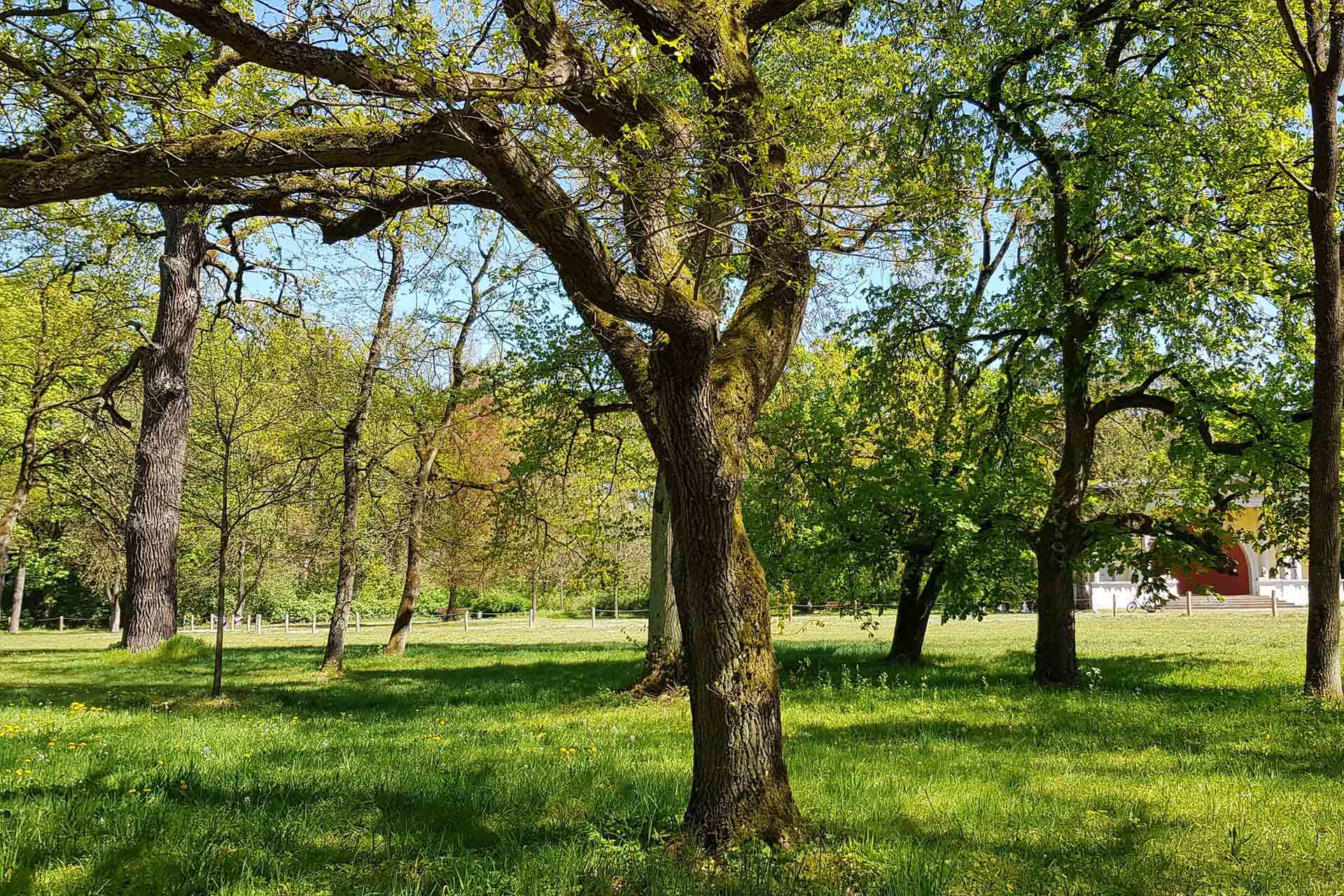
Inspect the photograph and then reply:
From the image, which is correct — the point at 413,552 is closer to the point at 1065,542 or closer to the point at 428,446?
the point at 428,446

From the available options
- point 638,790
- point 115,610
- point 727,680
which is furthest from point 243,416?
point 115,610

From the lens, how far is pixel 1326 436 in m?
9.43

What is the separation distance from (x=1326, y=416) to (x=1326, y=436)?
0.23 m

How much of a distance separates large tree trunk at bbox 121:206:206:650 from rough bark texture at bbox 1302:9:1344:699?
60.3 ft

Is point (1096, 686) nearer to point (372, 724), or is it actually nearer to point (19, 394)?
point (372, 724)

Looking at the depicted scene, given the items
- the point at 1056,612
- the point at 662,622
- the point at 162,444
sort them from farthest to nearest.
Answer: the point at 162,444, the point at 662,622, the point at 1056,612

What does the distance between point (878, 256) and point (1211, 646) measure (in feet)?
58.7

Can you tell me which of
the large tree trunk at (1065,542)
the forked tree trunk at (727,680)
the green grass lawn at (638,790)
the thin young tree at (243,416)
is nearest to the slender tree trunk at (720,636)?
the forked tree trunk at (727,680)

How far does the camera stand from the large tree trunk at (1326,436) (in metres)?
9.34

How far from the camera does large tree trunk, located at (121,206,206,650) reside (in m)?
17.1

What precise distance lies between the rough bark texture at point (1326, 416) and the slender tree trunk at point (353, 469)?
1301cm

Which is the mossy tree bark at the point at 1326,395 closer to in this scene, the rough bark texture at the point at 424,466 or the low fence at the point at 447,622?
the rough bark texture at the point at 424,466

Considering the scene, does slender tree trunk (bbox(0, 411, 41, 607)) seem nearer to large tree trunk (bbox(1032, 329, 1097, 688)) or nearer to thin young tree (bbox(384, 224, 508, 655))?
thin young tree (bbox(384, 224, 508, 655))

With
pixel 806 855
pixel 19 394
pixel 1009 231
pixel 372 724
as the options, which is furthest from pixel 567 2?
pixel 19 394
